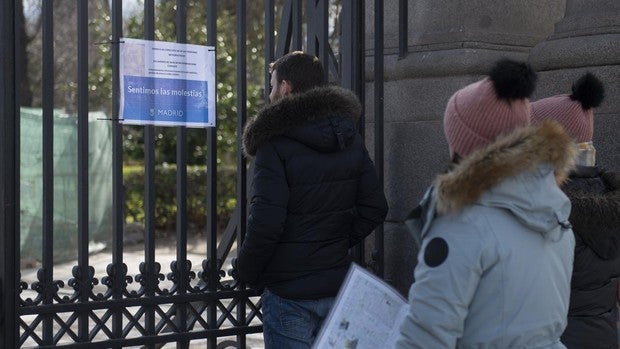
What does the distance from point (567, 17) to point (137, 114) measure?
90.5 inches

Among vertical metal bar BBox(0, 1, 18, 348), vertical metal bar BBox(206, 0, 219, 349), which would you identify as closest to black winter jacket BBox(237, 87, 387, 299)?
vertical metal bar BBox(206, 0, 219, 349)

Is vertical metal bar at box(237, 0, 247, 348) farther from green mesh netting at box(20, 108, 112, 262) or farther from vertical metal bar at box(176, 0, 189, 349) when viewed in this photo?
green mesh netting at box(20, 108, 112, 262)

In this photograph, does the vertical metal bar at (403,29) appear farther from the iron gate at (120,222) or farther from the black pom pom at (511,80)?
the black pom pom at (511,80)

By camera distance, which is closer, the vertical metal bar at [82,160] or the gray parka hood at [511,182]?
the gray parka hood at [511,182]

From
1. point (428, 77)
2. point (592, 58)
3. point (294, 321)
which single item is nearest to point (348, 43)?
point (428, 77)

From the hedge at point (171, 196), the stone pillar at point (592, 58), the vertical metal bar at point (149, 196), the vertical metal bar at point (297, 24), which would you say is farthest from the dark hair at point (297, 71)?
the hedge at point (171, 196)

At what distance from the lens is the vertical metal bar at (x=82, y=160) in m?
4.20

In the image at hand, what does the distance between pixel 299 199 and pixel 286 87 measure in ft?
1.67

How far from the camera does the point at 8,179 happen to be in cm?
402

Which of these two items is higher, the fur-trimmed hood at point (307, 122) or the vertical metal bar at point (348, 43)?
the vertical metal bar at point (348, 43)

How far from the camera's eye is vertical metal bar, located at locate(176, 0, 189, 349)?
444 centimetres

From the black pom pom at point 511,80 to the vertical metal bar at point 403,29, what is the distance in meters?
2.53

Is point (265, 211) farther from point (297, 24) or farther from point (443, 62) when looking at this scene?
point (443, 62)

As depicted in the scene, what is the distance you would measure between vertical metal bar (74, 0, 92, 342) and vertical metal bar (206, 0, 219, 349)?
0.57 meters
